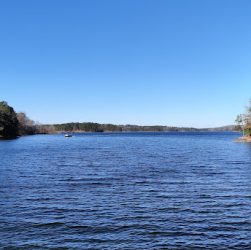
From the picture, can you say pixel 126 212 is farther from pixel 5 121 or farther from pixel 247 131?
pixel 5 121

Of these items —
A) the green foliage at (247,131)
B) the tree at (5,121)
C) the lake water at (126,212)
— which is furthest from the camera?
the tree at (5,121)

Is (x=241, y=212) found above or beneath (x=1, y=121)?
beneath

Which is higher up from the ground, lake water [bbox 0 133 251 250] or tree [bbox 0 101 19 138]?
tree [bbox 0 101 19 138]

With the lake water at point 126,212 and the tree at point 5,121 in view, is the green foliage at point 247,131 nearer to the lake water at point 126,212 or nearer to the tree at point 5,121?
the lake water at point 126,212

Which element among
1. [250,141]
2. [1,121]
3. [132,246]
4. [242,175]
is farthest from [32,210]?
[1,121]

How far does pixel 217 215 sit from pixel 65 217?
9839mm

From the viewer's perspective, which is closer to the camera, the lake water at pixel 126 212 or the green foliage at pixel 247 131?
the lake water at pixel 126 212

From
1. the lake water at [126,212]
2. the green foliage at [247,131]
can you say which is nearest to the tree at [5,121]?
the green foliage at [247,131]

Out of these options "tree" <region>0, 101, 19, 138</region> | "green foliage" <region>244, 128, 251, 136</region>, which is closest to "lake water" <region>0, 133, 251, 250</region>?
"green foliage" <region>244, 128, 251, 136</region>

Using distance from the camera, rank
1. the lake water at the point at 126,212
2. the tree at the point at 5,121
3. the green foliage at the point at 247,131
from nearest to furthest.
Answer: the lake water at the point at 126,212
the green foliage at the point at 247,131
the tree at the point at 5,121

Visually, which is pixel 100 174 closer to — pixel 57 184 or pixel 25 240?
pixel 57 184

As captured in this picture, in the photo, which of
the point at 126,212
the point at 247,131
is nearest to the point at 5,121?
the point at 247,131

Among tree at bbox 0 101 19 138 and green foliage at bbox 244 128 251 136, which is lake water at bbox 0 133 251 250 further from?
tree at bbox 0 101 19 138

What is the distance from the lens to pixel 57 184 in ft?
130
